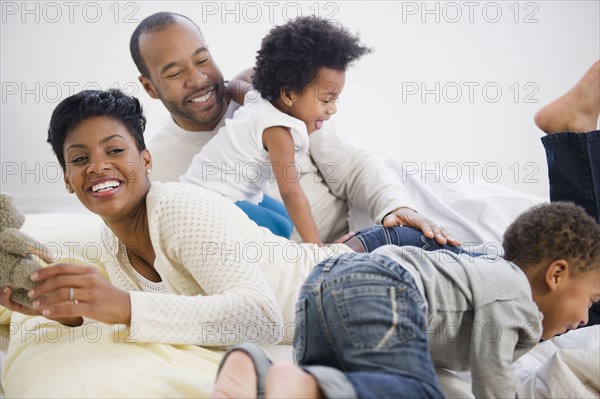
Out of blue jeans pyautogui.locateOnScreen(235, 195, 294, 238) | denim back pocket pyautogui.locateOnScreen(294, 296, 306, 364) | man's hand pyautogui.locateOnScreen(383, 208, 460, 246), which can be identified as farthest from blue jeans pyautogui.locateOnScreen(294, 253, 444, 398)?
blue jeans pyautogui.locateOnScreen(235, 195, 294, 238)

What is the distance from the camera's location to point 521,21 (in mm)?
3299

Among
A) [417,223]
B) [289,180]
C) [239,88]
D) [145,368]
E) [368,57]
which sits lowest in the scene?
[145,368]

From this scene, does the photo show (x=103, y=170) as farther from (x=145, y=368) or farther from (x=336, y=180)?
(x=336, y=180)

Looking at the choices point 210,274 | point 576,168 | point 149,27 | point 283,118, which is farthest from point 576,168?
point 149,27

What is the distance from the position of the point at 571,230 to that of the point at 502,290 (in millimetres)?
186

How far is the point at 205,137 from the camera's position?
2109mm

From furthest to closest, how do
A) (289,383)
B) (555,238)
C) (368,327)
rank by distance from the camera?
1. (555,238)
2. (368,327)
3. (289,383)

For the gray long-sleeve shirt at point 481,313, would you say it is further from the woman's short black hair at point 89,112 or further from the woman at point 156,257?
the woman's short black hair at point 89,112

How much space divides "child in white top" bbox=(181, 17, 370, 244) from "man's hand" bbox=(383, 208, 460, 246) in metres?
0.19

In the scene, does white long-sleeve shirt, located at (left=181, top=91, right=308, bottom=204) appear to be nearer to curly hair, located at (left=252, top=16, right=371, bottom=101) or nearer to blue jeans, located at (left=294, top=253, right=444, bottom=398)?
curly hair, located at (left=252, top=16, right=371, bottom=101)

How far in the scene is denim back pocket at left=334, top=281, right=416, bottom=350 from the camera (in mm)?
1035

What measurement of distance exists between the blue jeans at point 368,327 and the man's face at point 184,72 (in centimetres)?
99

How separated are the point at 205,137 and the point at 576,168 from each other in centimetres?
98

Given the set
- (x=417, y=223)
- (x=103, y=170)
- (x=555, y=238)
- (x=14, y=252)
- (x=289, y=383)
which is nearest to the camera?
(x=289, y=383)
